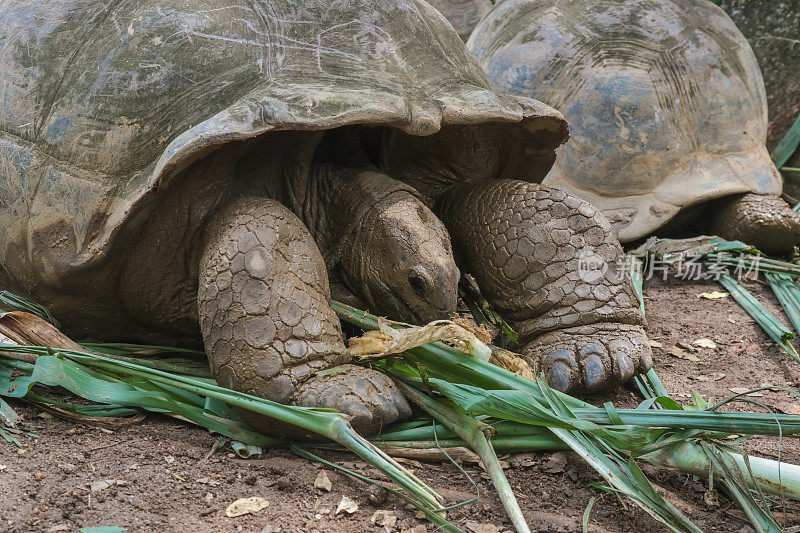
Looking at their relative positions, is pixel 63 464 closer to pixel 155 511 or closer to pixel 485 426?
pixel 155 511

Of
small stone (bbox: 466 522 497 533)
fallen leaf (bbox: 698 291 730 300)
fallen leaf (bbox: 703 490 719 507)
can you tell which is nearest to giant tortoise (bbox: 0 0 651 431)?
small stone (bbox: 466 522 497 533)

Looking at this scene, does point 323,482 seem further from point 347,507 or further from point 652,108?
point 652,108

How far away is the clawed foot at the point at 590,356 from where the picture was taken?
9.04 feet

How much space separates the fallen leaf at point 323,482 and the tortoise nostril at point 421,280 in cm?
67

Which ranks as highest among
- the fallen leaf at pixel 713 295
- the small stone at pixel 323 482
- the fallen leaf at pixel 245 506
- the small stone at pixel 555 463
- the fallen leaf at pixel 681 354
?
the fallen leaf at pixel 245 506

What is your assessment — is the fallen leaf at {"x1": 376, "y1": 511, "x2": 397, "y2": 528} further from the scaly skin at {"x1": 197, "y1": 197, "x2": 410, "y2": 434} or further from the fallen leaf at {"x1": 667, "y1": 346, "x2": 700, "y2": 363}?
the fallen leaf at {"x1": 667, "y1": 346, "x2": 700, "y2": 363}

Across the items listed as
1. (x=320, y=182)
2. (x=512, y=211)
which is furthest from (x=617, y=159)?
(x=320, y=182)

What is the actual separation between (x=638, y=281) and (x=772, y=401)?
1.32 meters

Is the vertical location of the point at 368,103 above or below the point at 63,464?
above

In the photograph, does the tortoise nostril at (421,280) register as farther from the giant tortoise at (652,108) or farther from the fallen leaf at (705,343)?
the giant tortoise at (652,108)

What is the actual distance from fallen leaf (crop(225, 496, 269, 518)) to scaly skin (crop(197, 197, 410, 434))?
1.03 feet

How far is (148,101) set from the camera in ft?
8.82

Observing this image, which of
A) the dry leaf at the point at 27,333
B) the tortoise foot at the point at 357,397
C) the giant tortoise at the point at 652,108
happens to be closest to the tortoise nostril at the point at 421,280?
the tortoise foot at the point at 357,397

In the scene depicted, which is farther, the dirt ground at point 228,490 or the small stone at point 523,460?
the small stone at point 523,460
